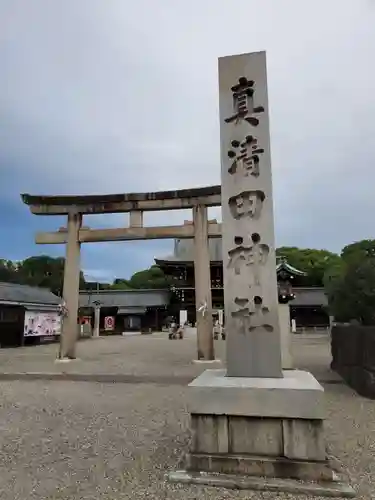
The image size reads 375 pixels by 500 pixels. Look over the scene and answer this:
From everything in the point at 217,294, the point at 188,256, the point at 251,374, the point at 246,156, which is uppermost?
the point at 188,256

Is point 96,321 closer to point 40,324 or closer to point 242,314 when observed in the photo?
point 40,324

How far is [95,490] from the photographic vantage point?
9.66 ft

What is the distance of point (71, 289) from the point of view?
11859 mm

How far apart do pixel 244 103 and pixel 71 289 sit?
30.4ft

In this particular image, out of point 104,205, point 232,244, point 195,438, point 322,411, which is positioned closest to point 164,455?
point 195,438

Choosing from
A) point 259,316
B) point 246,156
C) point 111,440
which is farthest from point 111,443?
point 246,156

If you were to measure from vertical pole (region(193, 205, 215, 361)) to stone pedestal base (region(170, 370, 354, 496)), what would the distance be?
25.3 feet

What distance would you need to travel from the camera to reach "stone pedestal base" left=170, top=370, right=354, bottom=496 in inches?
119

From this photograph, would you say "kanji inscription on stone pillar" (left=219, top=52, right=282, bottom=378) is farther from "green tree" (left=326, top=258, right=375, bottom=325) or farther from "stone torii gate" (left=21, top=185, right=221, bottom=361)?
"stone torii gate" (left=21, top=185, right=221, bottom=361)

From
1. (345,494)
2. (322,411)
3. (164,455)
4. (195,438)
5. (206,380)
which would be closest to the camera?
(345,494)

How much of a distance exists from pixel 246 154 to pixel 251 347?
1.89 m

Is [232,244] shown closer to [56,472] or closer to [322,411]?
[322,411]

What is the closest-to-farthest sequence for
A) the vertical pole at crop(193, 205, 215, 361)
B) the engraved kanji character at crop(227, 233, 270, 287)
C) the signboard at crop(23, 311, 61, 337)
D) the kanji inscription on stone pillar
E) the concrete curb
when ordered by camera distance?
the kanji inscription on stone pillar, the engraved kanji character at crop(227, 233, 270, 287), the concrete curb, the vertical pole at crop(193, 205, 215, 361), the signboard at crop(23, 311, 61, 337)

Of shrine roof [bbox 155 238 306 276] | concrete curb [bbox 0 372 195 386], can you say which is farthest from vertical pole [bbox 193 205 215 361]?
shrine roof [bbox 155 238 306 276]
